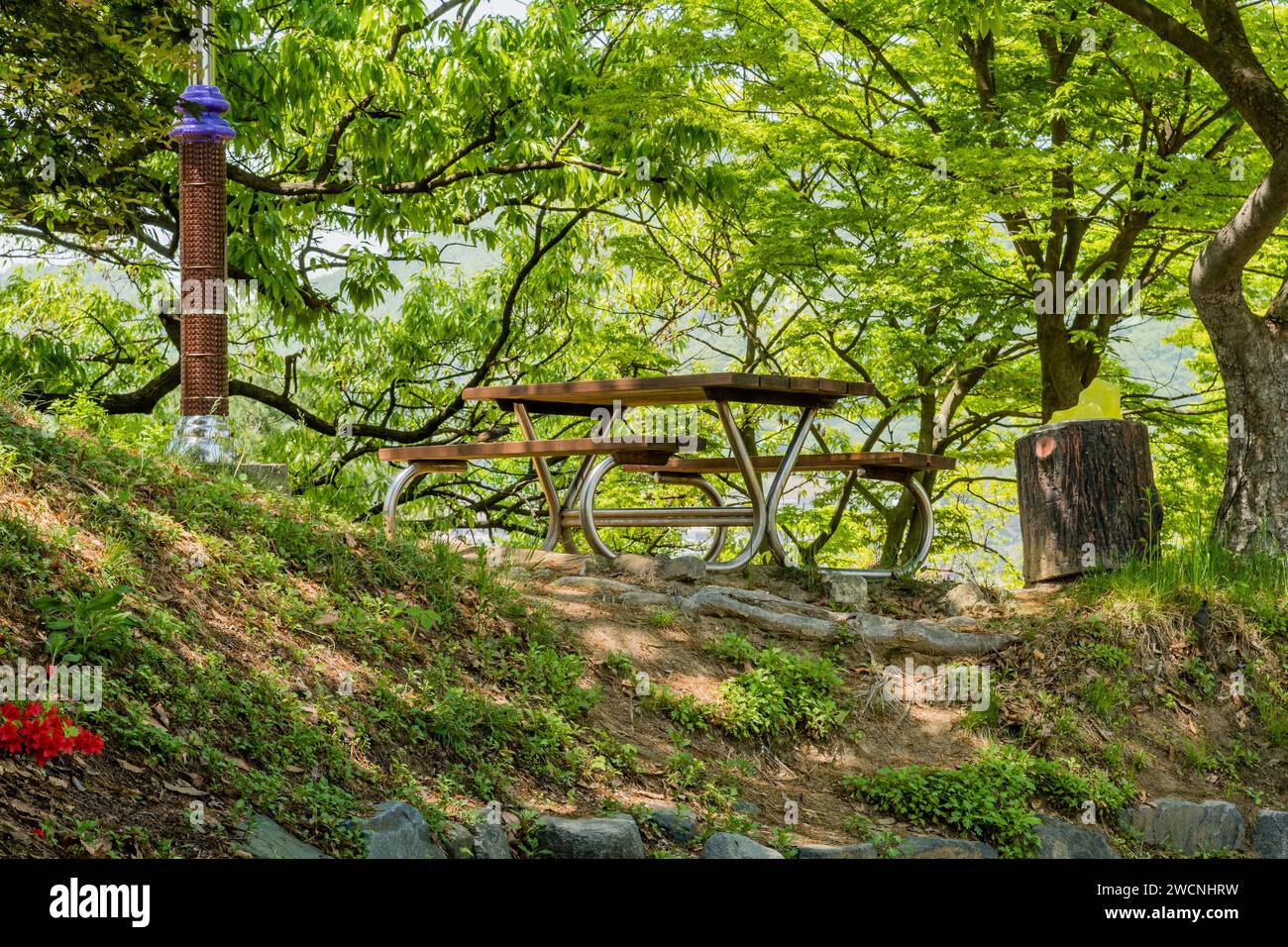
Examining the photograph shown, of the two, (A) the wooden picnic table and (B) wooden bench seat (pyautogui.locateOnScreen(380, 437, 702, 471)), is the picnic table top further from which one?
(B) wooden bench seat (pyautogui.locateOnScreen(380, 437, 702, 471))

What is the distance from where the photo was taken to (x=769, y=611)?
7453 mm

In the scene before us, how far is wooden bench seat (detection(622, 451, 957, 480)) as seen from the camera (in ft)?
26.8

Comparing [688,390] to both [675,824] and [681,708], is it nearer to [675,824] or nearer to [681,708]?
[681,708]

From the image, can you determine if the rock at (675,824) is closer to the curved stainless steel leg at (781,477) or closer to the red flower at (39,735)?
the red flower at (39,735)

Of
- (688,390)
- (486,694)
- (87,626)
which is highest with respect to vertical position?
(688,390)

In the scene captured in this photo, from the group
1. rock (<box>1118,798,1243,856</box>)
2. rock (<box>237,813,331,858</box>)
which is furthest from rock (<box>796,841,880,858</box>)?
rock (<box>237,813,331,858</box>)

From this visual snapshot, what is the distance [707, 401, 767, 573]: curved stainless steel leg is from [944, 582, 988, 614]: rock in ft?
4.46

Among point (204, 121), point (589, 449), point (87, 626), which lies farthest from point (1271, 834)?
point (204, 121)

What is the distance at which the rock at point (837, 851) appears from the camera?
16.7 feet

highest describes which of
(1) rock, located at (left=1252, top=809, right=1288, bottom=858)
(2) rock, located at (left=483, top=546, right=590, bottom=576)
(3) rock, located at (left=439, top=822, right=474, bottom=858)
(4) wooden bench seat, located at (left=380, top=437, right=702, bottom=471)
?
(4) wooden bench seat, located at (left=380, top=437, right=702, bottom=471)

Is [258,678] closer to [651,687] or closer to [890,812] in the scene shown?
[651,687]

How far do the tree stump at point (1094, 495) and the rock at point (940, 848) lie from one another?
2963 millimetres

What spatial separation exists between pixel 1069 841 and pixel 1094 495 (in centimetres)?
282

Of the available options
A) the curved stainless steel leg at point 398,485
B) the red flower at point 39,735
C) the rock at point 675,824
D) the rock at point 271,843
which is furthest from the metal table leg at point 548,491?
the red flower at point 39,735
